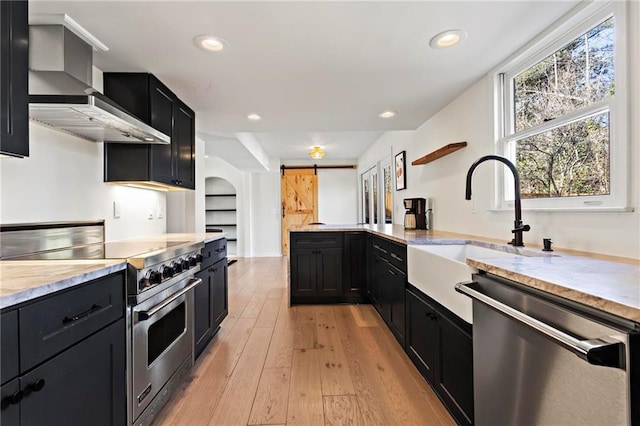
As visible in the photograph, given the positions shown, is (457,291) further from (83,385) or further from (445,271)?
(83,385)

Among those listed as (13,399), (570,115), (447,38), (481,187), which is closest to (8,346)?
(13,399)

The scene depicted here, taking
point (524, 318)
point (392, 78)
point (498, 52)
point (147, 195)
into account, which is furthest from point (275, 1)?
point (147, 195)

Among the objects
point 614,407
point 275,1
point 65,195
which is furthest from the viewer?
point 65,195

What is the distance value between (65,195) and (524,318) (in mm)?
2455

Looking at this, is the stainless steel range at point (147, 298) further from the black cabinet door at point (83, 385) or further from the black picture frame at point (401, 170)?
the black picture frame at point (401, 170)

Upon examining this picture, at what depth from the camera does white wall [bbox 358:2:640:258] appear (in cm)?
133

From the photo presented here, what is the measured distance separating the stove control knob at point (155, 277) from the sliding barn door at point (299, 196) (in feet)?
19.8

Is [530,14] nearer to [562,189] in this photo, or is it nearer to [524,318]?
[562,189]

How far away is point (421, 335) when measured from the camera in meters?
1.94

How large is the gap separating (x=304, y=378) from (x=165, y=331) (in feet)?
3.10

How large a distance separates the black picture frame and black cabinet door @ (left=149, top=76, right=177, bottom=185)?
10.0 ft

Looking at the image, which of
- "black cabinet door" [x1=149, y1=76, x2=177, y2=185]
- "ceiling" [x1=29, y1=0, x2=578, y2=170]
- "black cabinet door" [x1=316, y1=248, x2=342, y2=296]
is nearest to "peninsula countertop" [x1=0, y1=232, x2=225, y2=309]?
"black cabinet door" [x1=149, y1=76, x2=177, y2=185]

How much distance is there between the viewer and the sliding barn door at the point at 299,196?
7.75 m

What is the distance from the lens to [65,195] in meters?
1.90
